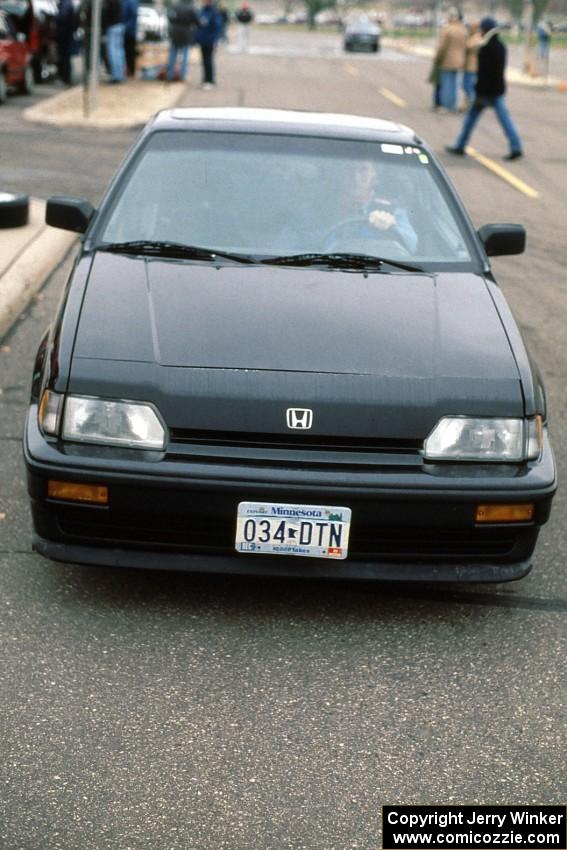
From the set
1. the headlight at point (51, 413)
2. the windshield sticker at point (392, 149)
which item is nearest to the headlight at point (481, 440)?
the headlight at point (51, 413)

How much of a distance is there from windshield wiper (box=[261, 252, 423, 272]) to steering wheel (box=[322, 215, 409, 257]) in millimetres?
129

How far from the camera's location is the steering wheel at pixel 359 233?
4953 millimetres

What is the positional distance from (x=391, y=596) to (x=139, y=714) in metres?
1.12

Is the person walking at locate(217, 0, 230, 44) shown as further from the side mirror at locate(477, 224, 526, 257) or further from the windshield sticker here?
the side mirror at locate(477, 224, 526, 257)

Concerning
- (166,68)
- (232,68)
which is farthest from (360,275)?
(232,68)

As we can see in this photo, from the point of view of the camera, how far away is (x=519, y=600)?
4234mm

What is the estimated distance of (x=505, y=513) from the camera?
3.83m

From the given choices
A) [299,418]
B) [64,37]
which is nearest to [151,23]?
[64,37]

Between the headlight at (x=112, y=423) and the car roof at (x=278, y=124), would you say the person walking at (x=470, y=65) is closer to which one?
the car roof at (x=278, y=124)

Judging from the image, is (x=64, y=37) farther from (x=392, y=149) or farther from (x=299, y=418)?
(x=299, y=418)

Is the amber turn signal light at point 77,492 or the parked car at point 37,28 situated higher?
the amber turn signal light at point 77,492

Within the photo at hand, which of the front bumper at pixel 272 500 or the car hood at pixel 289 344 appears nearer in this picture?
the front bumper at pixel 272 500

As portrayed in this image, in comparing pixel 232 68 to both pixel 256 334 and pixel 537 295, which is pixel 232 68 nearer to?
pixel 537 295

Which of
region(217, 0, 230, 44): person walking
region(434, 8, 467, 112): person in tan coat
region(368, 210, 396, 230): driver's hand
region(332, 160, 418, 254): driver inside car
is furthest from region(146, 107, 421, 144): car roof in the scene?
region(217, 0, 230, 44): person walking
